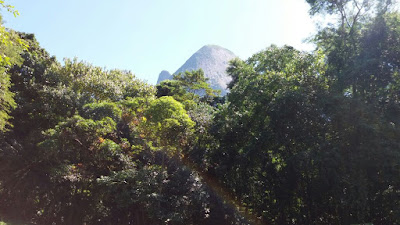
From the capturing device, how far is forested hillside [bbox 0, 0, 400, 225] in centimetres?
714

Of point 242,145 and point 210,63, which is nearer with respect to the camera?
point 242,145

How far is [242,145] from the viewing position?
30.8 feet

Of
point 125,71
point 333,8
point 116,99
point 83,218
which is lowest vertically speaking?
point 333,8

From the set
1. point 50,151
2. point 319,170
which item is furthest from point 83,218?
point 319,170

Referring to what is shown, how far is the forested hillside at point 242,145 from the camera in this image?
7.14 meters

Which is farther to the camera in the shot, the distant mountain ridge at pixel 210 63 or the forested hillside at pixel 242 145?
the distant mountain ridge at pixel 210 63

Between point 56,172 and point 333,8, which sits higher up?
point 56,172

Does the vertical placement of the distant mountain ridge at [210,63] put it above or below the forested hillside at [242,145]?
above

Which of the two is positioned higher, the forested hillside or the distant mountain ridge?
the distant mountain ridge

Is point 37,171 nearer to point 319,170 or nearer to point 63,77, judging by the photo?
point 63,77

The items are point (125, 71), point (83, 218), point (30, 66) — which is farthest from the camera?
point (125, 71)

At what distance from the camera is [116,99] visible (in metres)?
12.4

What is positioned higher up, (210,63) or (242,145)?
(210,63)

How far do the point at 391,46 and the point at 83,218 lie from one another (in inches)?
478
